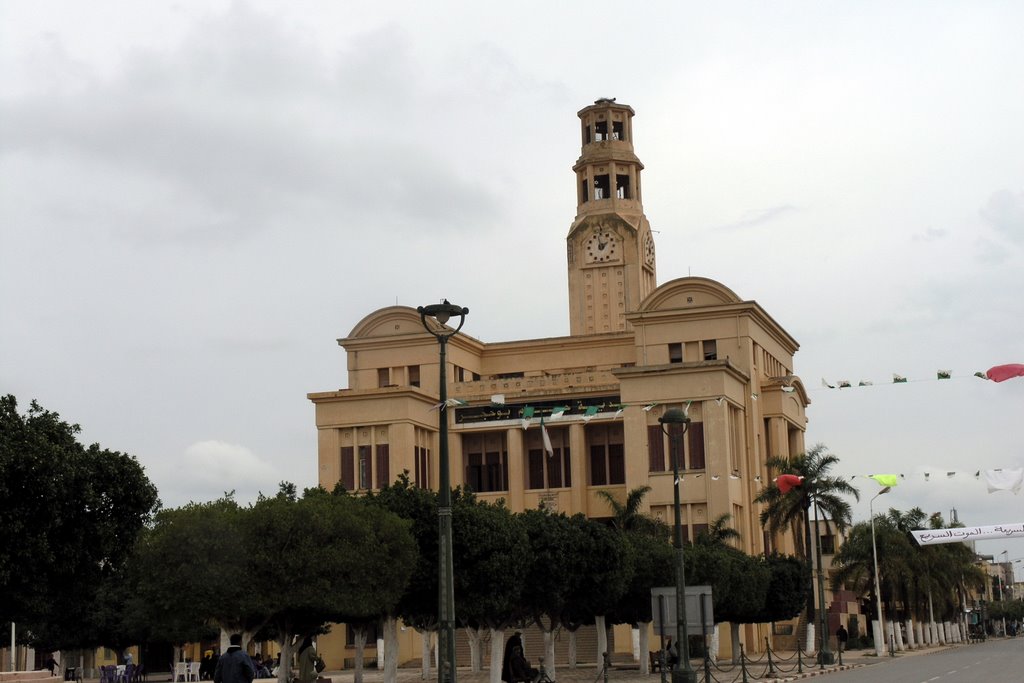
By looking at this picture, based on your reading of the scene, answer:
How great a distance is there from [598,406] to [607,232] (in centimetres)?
1880

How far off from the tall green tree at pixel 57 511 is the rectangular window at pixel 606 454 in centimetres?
4414

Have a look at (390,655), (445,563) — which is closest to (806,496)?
(390,655)

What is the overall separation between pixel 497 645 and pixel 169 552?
36.3ft

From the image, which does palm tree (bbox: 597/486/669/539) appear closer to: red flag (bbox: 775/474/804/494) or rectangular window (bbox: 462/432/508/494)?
red flag (bbox: 775/474/804/494)

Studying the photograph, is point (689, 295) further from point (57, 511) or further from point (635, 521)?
point (57, 511)

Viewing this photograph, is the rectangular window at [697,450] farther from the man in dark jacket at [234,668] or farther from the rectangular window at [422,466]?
the man in dark jacket at [234,668]

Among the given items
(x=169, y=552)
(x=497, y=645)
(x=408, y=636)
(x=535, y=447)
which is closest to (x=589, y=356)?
(x=535, y=447)

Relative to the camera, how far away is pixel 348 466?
74.6m

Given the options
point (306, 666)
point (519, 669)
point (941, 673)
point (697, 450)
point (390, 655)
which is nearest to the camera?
point (519, 669)

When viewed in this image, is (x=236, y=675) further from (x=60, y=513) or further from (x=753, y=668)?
(x=753, y=668)

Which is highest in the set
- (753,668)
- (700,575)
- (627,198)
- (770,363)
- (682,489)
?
(627,198)

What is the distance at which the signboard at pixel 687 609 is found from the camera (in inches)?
1111

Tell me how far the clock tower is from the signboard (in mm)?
57629

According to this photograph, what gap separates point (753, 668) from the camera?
178 ft
